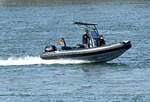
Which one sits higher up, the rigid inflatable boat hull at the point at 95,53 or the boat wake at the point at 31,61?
the rigid inflatable boat hull at the point at 95,53

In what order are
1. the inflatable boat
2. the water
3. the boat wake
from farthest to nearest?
the boat wake → the inflatable boat → the water

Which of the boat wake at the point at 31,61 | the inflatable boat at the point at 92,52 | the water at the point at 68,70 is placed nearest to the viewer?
the water at the point at 68,70

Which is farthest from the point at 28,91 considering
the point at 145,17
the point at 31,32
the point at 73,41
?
the point at 145,17

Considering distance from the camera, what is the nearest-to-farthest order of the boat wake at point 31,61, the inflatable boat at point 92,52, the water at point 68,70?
the water at point 68,70, the inflatable boat at point 92,52, the boat wake at point 31,61

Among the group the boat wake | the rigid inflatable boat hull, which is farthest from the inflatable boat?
the boat wake

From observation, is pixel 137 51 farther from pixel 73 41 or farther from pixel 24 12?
pixel 24 12

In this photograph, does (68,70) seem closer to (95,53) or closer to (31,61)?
(95,53)

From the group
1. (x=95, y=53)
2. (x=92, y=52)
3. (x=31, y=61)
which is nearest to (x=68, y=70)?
(x=92, y=52)

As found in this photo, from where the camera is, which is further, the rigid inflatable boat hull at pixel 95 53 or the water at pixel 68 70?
the rigid inflatable boat hull at pixel 95 53

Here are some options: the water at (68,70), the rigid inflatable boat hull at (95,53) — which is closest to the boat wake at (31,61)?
the water at (68,70)

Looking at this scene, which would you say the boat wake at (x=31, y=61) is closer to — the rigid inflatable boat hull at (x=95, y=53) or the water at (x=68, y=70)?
the water at (x=68, y=70)

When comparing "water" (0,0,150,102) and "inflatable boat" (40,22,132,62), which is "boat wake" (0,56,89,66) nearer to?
"water" (0,0,150,102)

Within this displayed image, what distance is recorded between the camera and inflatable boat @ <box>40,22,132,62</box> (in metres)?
32.6

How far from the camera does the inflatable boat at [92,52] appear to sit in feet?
107
